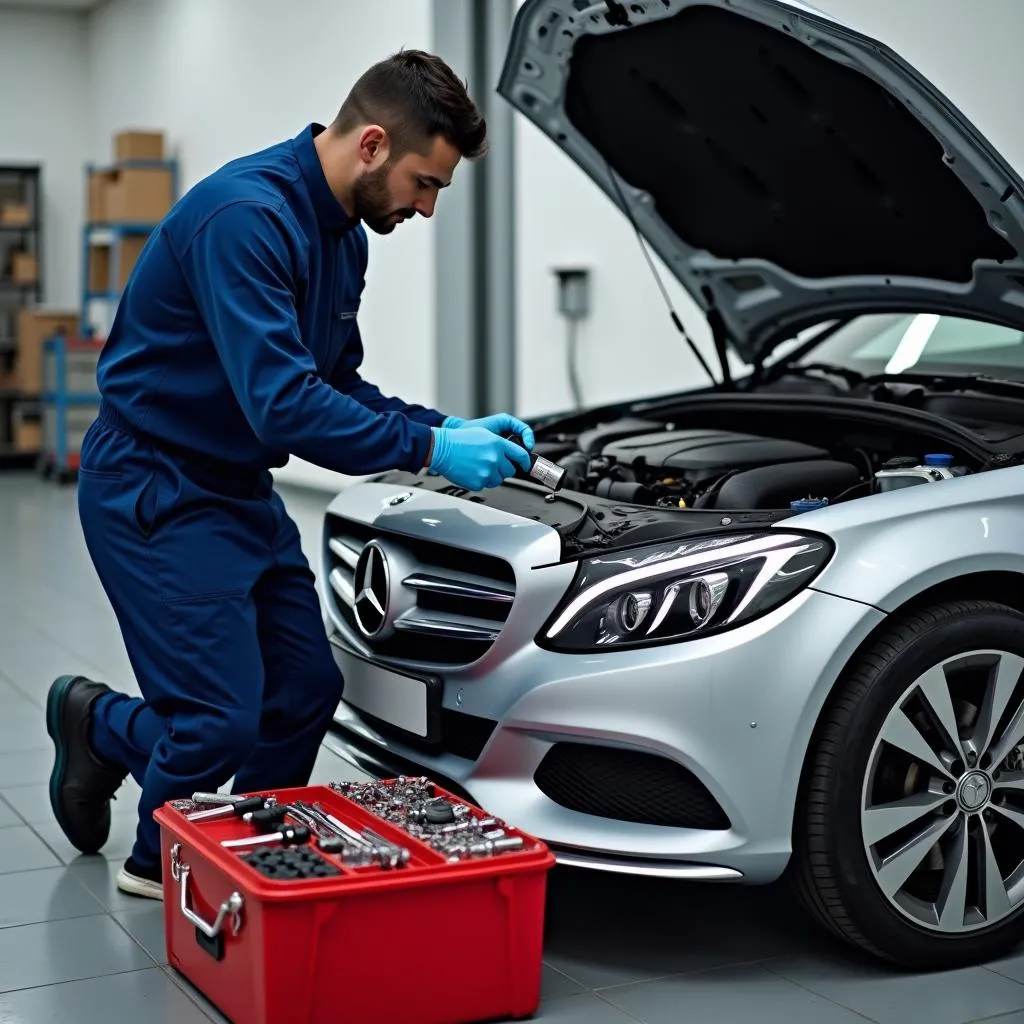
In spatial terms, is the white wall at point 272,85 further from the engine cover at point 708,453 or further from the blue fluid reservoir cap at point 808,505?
the blue fluid reservoir cap at point 808,505

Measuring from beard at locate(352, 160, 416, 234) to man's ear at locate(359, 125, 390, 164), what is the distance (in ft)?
0.05

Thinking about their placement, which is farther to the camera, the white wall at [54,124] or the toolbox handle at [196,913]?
the white wall at [54,124]

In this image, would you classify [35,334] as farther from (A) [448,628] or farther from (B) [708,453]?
(A) [448,628]

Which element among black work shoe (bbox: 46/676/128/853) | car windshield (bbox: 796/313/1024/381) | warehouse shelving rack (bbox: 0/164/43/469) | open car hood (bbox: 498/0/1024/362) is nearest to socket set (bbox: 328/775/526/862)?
black work shoe (bbox: 46/676/128/853)

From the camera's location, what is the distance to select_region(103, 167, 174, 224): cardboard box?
35.3 ft

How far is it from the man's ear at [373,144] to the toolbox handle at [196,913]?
3.62 ft

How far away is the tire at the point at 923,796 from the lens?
214cm

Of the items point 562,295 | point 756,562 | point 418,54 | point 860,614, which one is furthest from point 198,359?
point 562,295

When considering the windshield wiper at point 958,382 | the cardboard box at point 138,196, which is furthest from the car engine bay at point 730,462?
the cardboard box at point 138,196

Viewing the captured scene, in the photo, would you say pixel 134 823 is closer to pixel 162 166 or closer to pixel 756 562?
pixel 756 562

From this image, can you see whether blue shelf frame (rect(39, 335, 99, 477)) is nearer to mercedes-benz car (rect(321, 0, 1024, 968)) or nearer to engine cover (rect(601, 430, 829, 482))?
mercedes-benz car (rect(321, 0, 1024, 968))

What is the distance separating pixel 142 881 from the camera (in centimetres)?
259

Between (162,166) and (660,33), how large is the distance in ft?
29.7

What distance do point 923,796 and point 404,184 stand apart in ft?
4.09
